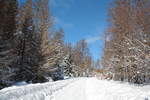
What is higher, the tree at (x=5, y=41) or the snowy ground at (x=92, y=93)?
the tree at (x=5, y=41)

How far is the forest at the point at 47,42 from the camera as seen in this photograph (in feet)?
30.4

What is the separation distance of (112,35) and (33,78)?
10612 mm

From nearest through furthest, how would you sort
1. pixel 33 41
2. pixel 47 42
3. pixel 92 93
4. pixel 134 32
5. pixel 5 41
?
pixel 92 93
pixel 134 32
pixel 5 41
pixel 33 41
pixel 47 42

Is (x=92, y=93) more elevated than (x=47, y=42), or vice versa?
(x=47, y=42)

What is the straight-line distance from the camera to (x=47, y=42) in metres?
22.1

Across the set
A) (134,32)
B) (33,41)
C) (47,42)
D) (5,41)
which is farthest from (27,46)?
(134,32)

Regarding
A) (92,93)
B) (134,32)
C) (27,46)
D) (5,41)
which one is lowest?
(92,93)

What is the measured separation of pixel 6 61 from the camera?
1452 centimetres

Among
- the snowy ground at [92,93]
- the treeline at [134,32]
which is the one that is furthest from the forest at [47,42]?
the snowy ground at [92,93]

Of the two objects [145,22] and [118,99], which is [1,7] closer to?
[145,22]

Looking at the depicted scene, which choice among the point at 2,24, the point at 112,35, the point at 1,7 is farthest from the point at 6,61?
the point at 112,35

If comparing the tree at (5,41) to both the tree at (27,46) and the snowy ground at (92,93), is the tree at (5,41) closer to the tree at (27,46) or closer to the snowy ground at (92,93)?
A: the tree at (27,46)

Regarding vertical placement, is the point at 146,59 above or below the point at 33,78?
above

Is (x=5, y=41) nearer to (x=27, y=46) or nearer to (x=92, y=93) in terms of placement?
(x=27, y=46)
